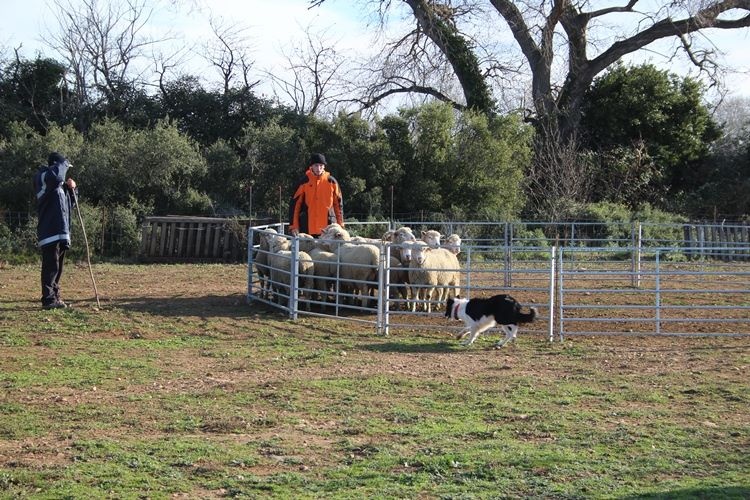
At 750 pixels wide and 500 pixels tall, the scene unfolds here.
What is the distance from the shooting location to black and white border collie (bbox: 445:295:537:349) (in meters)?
9.98

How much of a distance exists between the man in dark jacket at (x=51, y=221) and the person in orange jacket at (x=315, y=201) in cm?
337

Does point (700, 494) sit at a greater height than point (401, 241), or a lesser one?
lesser

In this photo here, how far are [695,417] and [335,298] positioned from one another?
689 centimetres

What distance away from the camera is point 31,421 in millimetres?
6758

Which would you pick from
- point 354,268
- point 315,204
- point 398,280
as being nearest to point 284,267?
point 354,268

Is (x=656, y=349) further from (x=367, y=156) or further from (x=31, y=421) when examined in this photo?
(x=367, y=156)

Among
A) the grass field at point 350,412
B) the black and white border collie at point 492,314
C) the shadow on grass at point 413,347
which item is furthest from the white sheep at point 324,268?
the black and white border collie at point 492,314

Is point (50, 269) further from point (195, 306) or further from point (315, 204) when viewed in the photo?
point (315, 204)

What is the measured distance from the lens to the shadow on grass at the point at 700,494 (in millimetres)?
5223

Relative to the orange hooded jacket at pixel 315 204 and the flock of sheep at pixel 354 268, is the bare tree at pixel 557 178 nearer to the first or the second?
the orange hooded jacket at pixel 315 204

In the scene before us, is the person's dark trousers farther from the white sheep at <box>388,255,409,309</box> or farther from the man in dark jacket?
the white sheep at <box>388,255,409,309</box>

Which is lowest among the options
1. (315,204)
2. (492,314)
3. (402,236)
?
(492,314)

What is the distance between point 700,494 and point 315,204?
9528 mm

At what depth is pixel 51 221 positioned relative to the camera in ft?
40.2
